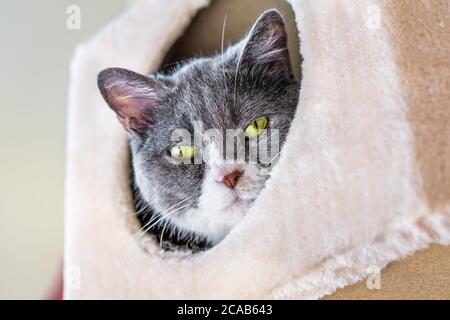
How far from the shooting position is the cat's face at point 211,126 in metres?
0.76

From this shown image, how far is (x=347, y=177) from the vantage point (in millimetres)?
605

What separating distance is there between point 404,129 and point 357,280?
0.82 feet

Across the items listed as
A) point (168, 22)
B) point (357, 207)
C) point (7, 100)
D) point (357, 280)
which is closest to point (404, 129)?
point (357, 207)

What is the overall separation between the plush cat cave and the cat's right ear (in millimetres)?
256

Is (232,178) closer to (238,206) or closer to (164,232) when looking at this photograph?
(238,206)

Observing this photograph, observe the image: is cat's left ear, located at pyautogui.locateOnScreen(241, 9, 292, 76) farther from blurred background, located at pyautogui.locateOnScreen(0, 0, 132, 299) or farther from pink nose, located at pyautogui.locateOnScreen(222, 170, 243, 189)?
blurred background, located at pyautogui.locateOnScreen(0, 0, 132, 299)

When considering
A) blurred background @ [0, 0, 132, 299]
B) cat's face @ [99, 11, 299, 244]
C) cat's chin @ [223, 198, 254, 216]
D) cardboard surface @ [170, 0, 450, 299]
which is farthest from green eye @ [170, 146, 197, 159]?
blurred background @ [0, 0, 132, 299]

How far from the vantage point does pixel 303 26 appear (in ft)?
2.35

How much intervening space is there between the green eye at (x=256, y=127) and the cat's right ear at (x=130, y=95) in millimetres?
204

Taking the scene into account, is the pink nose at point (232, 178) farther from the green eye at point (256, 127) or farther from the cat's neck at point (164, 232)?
the cat's neck at point (164, 232)

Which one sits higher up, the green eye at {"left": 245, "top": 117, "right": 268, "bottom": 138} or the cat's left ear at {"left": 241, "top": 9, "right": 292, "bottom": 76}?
the cat's left ear at {"left": 241, "top": 9, "right": 292, "bottom": 76}

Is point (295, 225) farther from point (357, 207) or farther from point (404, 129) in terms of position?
point (404, 129)

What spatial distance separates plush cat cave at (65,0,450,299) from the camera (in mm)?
547
